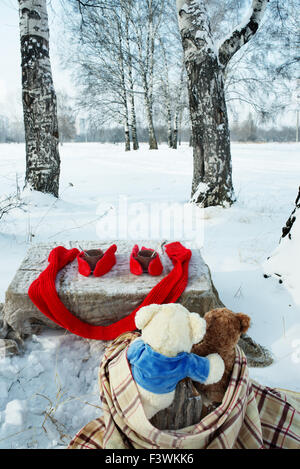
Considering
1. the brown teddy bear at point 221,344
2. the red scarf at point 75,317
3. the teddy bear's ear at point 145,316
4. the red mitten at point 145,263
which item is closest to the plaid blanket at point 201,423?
the brown teddy bear at point 221,344

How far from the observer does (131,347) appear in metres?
1.26

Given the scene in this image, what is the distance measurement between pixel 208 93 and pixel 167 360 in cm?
456

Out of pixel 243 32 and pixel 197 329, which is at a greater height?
pixel 243 32

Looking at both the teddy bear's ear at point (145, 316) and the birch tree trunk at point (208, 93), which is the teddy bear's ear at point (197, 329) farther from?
the birch tree trunk at point (208, 93)

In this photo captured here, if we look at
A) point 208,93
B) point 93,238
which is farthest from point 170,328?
point 208,93

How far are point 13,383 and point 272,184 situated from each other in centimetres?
730

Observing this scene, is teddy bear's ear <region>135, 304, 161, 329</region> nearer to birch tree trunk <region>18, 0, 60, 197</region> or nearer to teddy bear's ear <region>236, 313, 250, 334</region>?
teddy bear's ear <region>236, 313, 250, 334</region>

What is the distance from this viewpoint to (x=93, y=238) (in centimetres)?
397

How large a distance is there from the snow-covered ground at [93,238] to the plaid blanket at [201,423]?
1.53ft

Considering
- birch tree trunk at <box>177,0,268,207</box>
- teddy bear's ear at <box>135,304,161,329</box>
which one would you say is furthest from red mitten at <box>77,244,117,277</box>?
birch tree trunk at <box>177,0,268,207</box>

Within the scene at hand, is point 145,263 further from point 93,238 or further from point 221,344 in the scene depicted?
point 93,238

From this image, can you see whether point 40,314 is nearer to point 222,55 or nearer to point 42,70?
point 42,70

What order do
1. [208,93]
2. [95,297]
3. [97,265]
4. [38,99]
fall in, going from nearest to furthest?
[95,297], [97,265], [208,93], [38,99]
